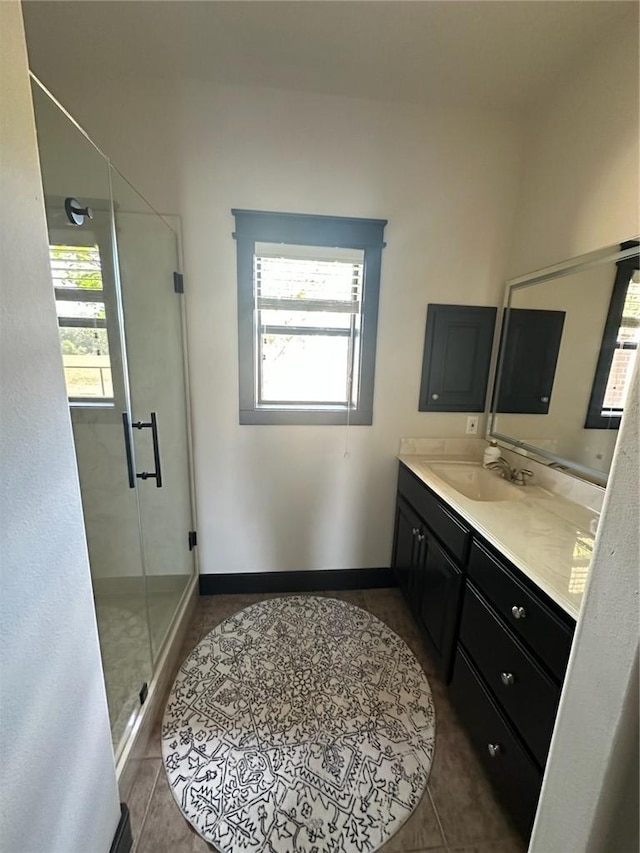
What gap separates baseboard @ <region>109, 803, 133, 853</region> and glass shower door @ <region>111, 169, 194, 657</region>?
614mm

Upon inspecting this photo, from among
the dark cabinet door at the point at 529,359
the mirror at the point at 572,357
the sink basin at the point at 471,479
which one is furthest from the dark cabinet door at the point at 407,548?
the dark cabinet door at the point at 529,359

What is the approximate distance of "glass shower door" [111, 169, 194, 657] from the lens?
5.32ft

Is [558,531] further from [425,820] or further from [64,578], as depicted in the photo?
[64,578]

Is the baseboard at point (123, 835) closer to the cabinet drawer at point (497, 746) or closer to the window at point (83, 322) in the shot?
the cabinet drawer at point (497, 746)

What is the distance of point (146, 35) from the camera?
1.51 meters

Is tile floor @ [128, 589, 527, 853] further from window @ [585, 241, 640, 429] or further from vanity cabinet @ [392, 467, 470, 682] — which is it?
window @ [585, 241, 640, 429]

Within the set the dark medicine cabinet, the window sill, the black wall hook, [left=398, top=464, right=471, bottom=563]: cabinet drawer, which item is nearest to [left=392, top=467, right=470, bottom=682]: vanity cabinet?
[left=398, top=464, right=471, bottom=563]: cabinet drawer

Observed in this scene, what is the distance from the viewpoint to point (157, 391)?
1.83 m

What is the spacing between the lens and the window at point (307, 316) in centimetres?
192

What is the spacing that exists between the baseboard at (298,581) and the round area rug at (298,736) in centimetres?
27

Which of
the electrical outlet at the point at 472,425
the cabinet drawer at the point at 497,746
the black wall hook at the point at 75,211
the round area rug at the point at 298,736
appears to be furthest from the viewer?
the electrical outlet at the point at 472,425

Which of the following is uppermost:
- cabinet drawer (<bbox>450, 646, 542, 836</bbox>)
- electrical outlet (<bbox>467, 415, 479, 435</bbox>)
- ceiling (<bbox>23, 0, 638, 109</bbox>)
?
ceiling (<bbox>23, 0, 638, 109</bbox>)

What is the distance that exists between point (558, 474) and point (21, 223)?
82.7 inches

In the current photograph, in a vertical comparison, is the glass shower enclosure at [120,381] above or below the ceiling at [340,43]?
below
